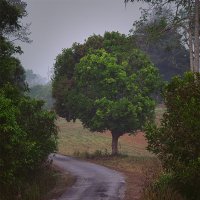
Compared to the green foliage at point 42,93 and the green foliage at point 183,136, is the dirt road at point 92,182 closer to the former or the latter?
the green foliage at point 183,136

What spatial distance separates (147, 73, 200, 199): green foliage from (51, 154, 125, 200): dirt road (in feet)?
19.7

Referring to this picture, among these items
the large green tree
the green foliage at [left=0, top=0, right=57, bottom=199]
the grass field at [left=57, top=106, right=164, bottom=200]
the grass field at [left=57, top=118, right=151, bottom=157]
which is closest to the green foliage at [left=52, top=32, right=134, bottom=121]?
the large green tree

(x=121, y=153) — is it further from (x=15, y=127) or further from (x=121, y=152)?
(x=15, y=127)

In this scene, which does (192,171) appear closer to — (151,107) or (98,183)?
(98,183)

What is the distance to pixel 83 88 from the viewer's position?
38.5m

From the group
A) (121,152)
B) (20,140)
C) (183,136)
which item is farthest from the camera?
(121,152)

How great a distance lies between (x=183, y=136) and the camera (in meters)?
14.0

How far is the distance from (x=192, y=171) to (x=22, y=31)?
3542cm

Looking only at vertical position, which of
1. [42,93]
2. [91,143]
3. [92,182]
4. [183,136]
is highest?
[42,93]

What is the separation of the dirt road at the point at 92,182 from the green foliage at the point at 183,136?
6.01 metres

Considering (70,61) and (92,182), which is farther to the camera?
(70,61)

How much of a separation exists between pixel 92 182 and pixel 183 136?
1262 cm

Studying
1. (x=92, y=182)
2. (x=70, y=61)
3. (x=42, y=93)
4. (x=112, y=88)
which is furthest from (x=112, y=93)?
(x=42, y=93)

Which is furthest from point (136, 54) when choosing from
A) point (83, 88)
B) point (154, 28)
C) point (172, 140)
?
point (172, 140)
